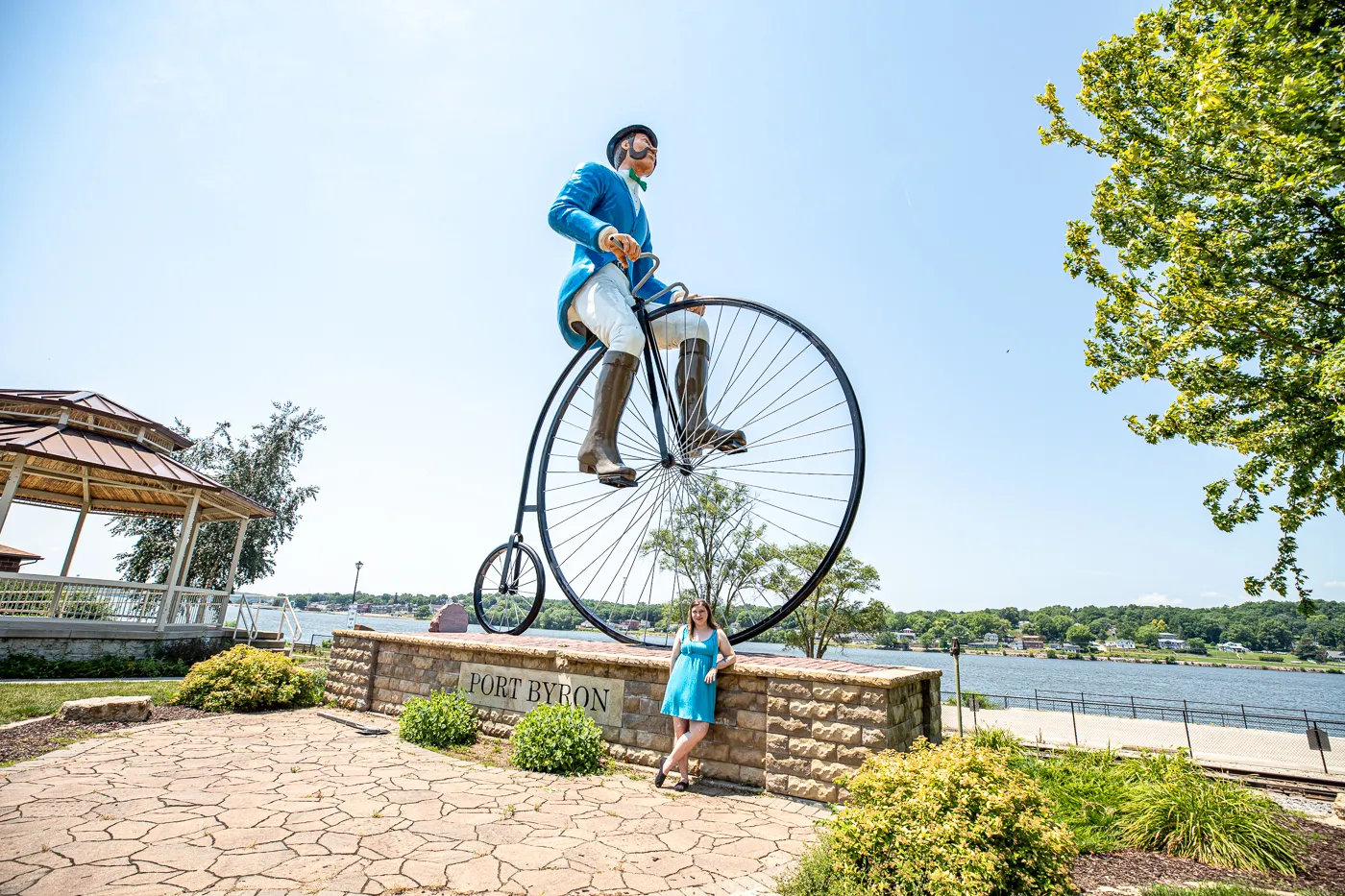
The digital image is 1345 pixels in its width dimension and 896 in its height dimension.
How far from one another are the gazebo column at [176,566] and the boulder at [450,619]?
29.6 ft

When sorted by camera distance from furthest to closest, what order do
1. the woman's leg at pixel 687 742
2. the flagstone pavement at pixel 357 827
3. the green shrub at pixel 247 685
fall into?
the green shrub at pixel 247 685 < the woman's leg at pixel 687 742 < the flagstone pavement at pixel 357 827

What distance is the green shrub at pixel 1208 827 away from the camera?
4.47 metres

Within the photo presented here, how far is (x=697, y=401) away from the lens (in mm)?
6270

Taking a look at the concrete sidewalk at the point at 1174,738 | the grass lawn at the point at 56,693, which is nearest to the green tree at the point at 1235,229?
the concrete sidewalk at the point at 1174,738

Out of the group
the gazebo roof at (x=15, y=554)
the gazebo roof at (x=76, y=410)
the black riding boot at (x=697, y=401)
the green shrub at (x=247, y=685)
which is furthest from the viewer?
the gazebo roof at (x=15, y=554)

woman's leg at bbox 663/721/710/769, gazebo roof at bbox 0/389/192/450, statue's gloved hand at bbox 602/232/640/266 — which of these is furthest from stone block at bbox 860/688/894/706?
gazebo roof at bbox 0/389/192/450

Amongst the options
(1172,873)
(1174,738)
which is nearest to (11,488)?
(1172,873)

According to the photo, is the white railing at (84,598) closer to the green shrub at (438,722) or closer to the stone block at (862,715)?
the green shrub at (438,722)

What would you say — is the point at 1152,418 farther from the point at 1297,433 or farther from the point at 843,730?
the point at 843,730

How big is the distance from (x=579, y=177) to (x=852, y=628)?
1081 inches

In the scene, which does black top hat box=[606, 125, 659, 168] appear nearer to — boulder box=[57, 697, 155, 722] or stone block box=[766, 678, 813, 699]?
stone block box=[766, 678, 813, 699]

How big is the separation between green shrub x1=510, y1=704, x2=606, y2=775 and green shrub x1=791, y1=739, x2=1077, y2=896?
282cm

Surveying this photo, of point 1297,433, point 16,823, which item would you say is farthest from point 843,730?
point 1297,433

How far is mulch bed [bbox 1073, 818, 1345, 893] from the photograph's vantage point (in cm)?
398
